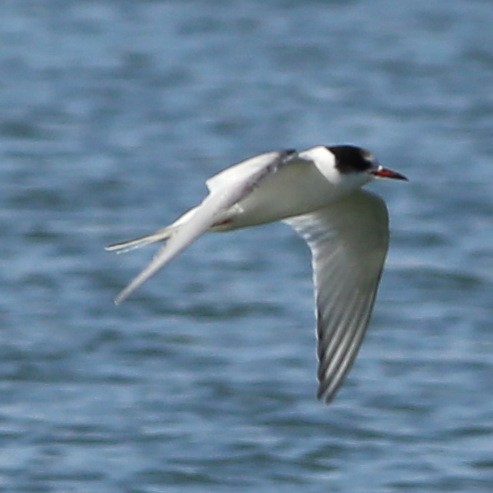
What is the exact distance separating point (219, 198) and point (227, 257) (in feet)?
20.3

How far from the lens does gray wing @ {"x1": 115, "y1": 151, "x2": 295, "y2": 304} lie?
5.37 metres

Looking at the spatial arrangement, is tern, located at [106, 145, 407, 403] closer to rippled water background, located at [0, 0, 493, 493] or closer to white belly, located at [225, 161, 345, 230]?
white belly, located at [225, 161, 345, 230]

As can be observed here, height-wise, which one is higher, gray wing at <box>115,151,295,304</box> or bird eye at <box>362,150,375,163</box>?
bird eye at <box>362,150,375,163</box>

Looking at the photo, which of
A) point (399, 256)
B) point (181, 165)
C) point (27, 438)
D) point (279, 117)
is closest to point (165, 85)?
point (279, 117)

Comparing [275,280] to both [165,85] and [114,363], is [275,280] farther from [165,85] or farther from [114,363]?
[165,85]

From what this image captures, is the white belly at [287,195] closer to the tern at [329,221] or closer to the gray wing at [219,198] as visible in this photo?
the tern at [329,221]

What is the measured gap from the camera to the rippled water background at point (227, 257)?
351 inches

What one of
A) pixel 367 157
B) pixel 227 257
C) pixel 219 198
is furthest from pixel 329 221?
pixel 227 257

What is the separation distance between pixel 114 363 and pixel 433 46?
8.09 m

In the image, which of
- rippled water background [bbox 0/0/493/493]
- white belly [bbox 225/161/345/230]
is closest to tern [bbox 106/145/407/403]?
white belly [bbox 225/161/345/230]

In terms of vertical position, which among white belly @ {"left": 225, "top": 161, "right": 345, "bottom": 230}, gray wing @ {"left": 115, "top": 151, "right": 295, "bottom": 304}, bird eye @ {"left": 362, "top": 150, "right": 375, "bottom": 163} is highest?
bird eye @ {"left": 362, "top": 150, "right": 375, "bottom": 163}

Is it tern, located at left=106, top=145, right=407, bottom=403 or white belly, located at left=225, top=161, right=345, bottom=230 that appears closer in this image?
tern, located at left=106, top=145, right=407, bottom=403

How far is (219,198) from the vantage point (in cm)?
577

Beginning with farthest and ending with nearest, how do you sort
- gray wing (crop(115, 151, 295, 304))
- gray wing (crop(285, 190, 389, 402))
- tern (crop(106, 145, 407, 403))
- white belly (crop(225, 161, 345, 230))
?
gray wing (crop(285, 190, 389, 402)), white belly (crop(225, 161, 345, 230)), tern (crop(106, 145, 407, 403)), gray wing (crop(115, 151, 295, 304))
